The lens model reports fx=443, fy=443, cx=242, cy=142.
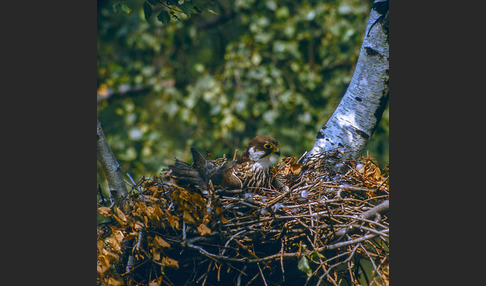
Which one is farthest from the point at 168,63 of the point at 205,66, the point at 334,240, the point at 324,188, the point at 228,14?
the point at 334,240

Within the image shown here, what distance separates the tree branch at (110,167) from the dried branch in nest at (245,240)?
0.29 ft

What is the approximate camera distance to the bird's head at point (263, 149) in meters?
2.95

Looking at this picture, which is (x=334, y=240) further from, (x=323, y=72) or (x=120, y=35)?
(x=120, y=35)

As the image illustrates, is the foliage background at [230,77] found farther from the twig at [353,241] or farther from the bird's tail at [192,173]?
the twig at [353,241]

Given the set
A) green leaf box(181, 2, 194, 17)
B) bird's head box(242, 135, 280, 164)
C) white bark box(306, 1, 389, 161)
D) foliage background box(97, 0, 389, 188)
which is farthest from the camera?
foliage background box(97, 0, 389, 188)

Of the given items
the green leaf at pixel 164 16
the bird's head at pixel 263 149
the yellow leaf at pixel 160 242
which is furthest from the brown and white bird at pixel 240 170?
the green leaf at pixel 164 16

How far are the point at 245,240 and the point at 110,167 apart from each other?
0.88m

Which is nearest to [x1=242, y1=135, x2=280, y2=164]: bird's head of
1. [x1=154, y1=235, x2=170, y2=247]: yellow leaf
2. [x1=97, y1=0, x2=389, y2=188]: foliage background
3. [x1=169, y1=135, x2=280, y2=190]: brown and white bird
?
[x1=169, y1=135, x2=280, y2=190]: brown and white bird

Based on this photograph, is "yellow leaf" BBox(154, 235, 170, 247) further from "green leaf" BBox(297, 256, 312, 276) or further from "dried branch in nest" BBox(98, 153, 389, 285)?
"green leaf" BBox(297, 256, 312, 276)

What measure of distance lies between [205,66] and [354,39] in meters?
1.92

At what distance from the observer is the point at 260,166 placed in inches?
116

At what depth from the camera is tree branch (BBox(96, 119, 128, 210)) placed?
8.23ft

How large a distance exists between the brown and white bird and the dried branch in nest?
11.6 inches

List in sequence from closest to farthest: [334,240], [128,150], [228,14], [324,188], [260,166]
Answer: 1. [334,240]
2. [324,188]
3. [260,166]
4. [128,150]
5. [228,14]
